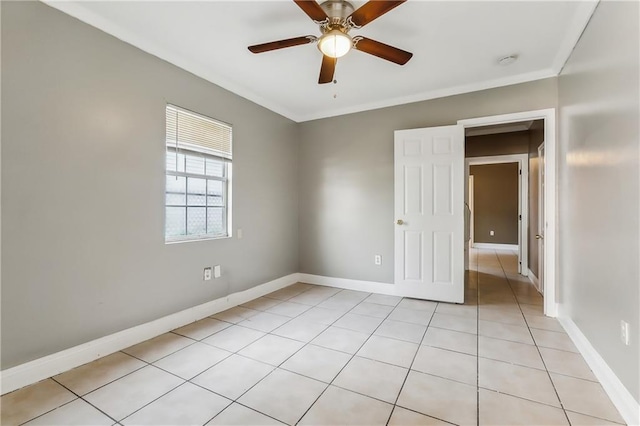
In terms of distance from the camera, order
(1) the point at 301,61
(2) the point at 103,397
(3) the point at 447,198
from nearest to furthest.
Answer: (2) the point at 103,397, (1) the point at 301,61, (3) the point at 447,198

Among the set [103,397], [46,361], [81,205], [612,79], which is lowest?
[103,397]

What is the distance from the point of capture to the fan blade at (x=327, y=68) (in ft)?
7.39

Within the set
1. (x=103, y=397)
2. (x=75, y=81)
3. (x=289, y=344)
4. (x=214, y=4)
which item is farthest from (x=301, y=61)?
(x=103, y=397)

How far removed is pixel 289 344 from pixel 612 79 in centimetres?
289

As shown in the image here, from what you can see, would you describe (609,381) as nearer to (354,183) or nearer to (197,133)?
(354,183)

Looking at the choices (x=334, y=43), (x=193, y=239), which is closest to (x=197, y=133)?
(x=193, y=239)

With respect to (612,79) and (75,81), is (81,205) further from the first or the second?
(612,79)

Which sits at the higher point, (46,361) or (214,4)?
(214,4)

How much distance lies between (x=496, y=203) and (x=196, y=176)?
27.4ft

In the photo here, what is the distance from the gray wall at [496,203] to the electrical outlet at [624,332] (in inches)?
292

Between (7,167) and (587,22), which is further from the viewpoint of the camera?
(587,22)

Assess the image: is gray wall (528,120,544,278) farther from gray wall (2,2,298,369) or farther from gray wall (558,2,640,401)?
gray wall (2,2,298,369)

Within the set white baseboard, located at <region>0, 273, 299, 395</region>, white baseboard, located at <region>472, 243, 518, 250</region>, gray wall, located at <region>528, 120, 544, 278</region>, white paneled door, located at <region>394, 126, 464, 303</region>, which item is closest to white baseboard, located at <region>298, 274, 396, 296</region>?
white paneled door, located at <region>394, 126, 464, 303</region>

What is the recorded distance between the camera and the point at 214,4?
205 centimetres
